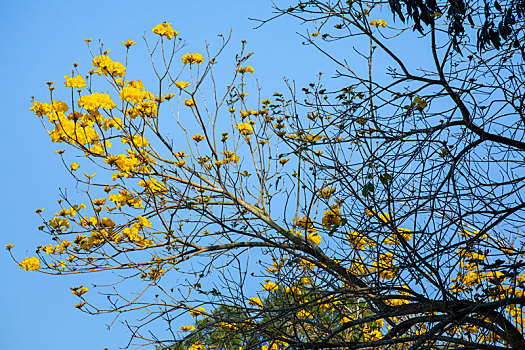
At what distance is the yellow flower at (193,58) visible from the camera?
3.70 metres

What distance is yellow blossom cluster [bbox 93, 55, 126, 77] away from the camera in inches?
138

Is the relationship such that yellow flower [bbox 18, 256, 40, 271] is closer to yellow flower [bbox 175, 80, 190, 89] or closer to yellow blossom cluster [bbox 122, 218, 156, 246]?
yellow blossom cluster [bbox 122, 218, 156, 246]

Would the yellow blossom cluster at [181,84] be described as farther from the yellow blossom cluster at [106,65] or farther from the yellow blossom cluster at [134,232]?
the yellow blossom cluster at [134,232]

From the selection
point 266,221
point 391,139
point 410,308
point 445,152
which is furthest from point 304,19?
point 410,308

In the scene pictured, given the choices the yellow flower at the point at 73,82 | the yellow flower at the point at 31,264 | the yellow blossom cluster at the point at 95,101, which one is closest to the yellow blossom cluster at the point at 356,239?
the yellow blossom cluster at the point at 95,101

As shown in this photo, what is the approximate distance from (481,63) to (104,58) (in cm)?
241

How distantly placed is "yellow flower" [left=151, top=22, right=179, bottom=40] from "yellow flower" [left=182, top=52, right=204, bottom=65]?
0.18 metres

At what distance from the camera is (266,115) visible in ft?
13.0

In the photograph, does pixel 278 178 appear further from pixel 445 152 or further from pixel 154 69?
pixel 445 152

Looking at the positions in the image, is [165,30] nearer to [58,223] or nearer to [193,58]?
[193,58]

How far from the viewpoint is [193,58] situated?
3709mm

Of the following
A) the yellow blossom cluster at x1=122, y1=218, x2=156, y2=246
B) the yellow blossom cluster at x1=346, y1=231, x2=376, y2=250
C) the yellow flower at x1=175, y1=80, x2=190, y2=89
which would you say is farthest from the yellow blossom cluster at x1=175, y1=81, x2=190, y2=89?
the yellow blossom cluster at x1=346, y1=231, x2=376, y2=250

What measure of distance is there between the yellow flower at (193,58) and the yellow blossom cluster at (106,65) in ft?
1.50

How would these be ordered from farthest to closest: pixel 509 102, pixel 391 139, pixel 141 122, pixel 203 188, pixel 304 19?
pixel 203 188 → pixel 141 122 → pixel 304 19 → pixel 391 139 → pixel 509 102
